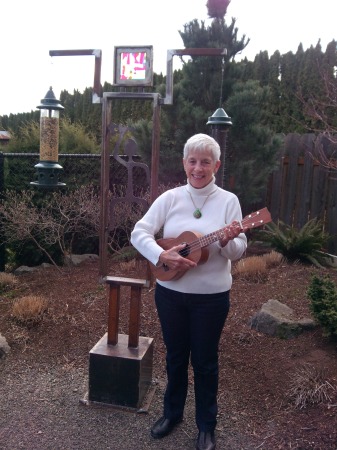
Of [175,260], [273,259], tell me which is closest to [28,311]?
[175,260]

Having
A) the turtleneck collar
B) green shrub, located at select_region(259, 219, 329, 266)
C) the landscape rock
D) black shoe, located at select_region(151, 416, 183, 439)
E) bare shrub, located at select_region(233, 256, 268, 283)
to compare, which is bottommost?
black shoe, located at select_region(151, 416, 183, 439)

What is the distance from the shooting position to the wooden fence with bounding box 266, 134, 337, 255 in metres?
7.20

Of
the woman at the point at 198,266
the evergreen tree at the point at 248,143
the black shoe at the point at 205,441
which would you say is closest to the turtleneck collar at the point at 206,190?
the woman at the point at 198,266

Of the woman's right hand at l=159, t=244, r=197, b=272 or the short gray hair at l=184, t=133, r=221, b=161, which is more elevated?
the short gray hair at l=184, t=133, r=221, b=161

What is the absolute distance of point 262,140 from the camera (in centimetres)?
668

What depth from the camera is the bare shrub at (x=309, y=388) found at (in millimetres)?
3146

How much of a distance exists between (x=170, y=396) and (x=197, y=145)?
1.60 m

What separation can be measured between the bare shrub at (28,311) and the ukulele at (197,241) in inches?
85.6

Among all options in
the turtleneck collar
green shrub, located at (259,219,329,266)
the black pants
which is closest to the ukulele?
the black pants

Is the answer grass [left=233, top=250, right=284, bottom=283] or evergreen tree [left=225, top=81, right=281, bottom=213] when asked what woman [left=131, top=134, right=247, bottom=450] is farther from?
evergreen tree [left=225, top=81, right=281, bottom=213]

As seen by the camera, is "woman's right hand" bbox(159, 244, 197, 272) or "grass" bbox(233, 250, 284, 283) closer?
"woman's right hand" bbox(159, 244, 197, 272)

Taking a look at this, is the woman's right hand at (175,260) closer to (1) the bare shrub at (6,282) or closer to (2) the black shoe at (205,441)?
(2) the black shoe at (205,441)

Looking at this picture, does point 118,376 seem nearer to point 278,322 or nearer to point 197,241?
point 197,241

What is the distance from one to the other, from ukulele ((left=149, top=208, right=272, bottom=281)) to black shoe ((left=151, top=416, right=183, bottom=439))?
1.01 metres
